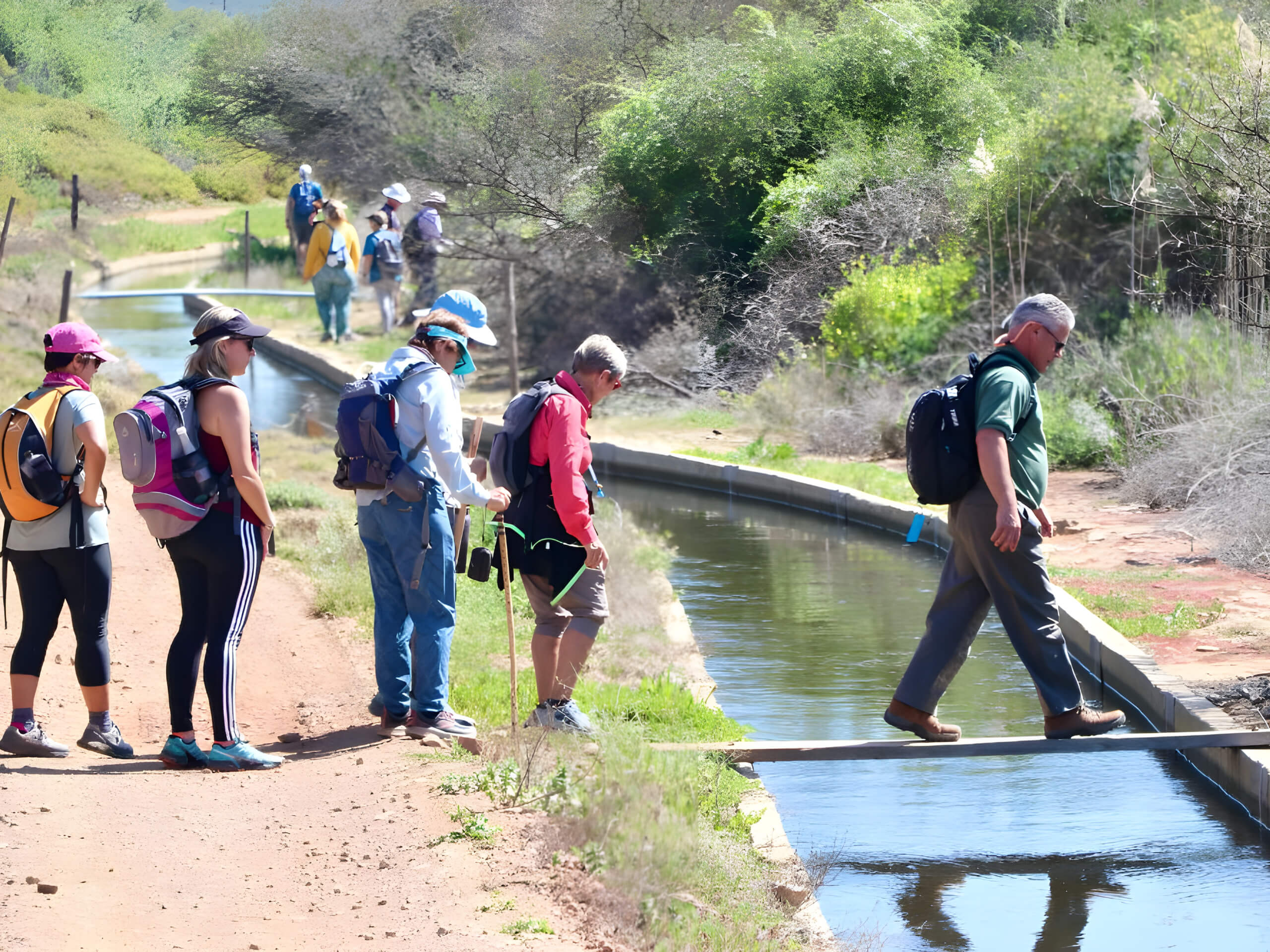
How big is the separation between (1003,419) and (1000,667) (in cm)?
365

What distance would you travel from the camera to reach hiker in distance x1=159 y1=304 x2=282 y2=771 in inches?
208

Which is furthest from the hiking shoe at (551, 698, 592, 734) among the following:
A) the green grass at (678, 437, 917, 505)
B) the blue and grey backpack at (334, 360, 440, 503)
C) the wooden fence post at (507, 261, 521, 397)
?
the wooden fence post at (507, 261, 521, 397)

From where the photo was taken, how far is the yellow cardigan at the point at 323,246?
22.4m

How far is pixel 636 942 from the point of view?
4.18 metres

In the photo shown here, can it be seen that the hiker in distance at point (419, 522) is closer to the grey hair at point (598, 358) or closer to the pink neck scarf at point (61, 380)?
the grey hair at point (598, 358)

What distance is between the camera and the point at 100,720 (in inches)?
230

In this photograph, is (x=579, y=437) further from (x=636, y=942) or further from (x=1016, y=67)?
(x=1016, y=67)

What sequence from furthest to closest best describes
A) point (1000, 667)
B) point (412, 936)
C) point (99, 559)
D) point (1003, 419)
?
1. point (1000, 667)
2. point (99, 559)
3. point (1003, 419)
4. point (412, 936)

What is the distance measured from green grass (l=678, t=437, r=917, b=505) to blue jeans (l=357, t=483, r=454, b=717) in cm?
790

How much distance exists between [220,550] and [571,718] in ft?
5.11

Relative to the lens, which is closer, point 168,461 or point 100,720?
point 168,461

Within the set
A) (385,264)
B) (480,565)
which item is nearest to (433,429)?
(480,565)

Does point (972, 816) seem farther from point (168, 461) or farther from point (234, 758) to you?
point (168, 461)

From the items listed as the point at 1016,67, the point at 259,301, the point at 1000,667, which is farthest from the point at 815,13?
the point at 1000,667
